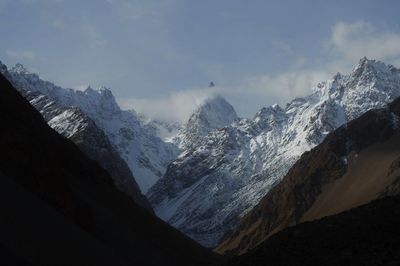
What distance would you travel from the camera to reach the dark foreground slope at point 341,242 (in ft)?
137

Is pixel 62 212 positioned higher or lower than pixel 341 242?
higher

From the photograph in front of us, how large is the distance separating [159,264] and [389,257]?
2178 inches

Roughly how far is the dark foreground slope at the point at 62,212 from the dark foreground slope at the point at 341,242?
16.8 metres

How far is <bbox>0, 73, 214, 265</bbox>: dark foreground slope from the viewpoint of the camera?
59281 mm

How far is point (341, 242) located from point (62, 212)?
147ft

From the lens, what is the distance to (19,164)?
8406 cm

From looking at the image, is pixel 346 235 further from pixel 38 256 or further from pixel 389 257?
pixel 38 256

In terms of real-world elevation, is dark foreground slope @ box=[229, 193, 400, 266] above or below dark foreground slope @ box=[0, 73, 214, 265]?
below

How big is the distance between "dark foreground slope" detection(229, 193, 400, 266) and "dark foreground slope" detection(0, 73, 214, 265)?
662 inches

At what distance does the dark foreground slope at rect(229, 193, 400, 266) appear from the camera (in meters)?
41.9

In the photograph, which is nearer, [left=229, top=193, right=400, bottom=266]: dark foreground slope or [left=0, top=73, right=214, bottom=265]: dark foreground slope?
[left=229, top=193, right=400, bottom=266]: dark foreground slope

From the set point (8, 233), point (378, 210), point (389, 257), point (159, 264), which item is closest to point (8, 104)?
point (159, 264)

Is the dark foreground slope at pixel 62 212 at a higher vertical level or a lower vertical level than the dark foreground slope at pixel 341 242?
higher

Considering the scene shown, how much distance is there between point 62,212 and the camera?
82938 millimetres
